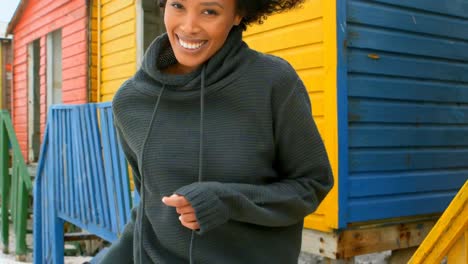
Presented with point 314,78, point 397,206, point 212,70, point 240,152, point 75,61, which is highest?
point 75,61

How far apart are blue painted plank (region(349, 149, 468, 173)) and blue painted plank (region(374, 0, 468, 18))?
107cm

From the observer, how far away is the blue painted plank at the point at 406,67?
3645 mm

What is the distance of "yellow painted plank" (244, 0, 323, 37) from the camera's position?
12.1 feet

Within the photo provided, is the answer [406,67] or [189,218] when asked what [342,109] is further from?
[189,218]

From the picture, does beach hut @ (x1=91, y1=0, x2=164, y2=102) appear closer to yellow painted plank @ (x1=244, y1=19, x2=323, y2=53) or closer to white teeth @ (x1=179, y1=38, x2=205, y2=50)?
yellow painted plank @ (x1=244, y1=19, x2=323, y2=53)

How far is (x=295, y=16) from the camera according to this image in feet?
12.8

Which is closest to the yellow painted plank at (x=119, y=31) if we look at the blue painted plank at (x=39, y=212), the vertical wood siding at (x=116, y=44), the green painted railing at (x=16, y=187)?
the vertical wood siding at (x=116, y=44)

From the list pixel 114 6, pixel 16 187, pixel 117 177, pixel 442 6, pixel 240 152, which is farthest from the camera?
pixel 114 6

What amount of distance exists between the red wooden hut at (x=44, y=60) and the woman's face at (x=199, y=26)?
250 inches

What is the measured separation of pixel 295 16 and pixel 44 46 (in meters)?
6.19

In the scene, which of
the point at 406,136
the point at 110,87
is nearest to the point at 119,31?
the point at 110,87

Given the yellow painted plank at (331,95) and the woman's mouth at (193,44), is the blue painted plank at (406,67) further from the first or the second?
the woman's mouth at (193,44)

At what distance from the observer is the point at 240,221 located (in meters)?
1.26

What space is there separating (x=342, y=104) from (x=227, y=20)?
90.9 inches
